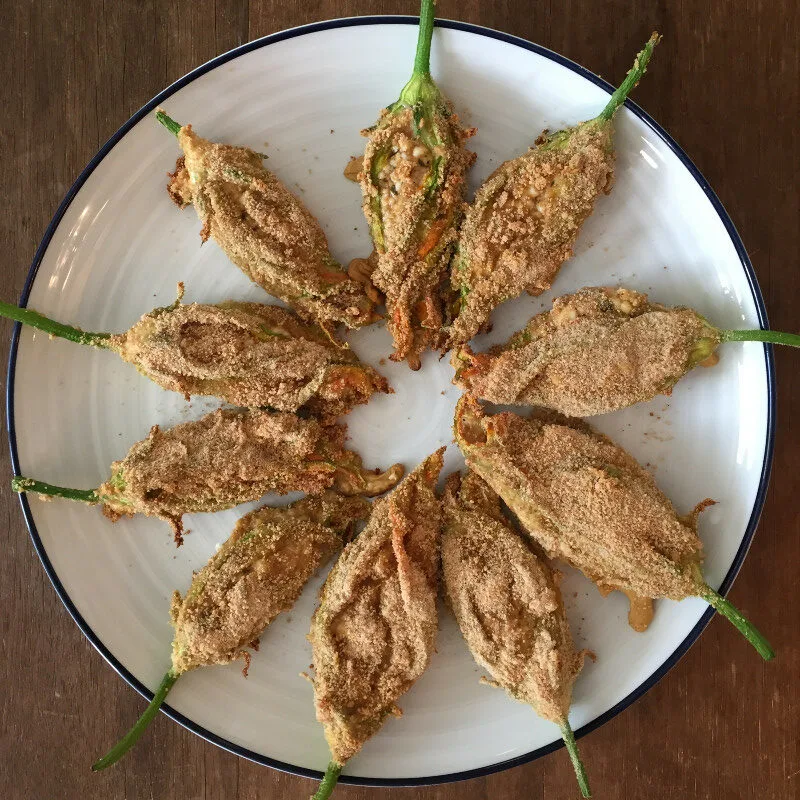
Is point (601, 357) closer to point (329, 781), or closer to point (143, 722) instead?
point (329, 781)

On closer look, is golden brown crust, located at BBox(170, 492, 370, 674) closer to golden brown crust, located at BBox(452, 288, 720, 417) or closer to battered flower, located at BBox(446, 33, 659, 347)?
golden brown crust, located at BBox(452, 288, 720, 417)

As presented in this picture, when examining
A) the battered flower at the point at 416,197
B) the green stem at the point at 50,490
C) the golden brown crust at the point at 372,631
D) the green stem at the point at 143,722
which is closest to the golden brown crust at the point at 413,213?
the battered flower at the point at 416,197

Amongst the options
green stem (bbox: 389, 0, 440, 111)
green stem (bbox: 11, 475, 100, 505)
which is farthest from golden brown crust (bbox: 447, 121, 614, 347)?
green stem (bbox: 11, 475, 100, 505)

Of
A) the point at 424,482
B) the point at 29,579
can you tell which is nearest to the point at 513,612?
the point at 424,482

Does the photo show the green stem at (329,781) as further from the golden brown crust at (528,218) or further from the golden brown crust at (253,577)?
the golden brown crust at (528,218)

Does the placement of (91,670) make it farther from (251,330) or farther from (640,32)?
(640,32)
